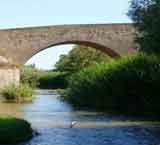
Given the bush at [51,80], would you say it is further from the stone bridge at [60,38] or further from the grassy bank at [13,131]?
the grassy bank at [13,131]

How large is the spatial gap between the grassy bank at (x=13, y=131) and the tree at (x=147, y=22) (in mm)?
7438

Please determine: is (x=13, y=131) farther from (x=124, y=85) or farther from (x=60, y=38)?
(x=60, y=38)

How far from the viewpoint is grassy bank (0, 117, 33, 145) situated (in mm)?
14195

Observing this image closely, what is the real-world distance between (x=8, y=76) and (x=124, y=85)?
14.8m

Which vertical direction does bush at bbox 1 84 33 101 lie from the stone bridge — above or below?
below

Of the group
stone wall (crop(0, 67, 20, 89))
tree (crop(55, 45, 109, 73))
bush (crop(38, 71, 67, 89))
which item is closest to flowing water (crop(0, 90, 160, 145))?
stone wall (crop(0, 67, 20, 89))

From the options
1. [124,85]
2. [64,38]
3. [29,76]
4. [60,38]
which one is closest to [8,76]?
[29,76]

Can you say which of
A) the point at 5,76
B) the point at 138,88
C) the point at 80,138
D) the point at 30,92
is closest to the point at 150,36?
the point at 138,88

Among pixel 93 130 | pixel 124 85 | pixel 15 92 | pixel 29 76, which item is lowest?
pixel 93 130

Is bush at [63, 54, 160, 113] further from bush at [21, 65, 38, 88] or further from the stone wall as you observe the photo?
bush at [21, 65, 38, 88]

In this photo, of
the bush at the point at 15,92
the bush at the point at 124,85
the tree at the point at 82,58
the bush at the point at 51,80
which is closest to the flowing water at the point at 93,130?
the bush at the point at 124,85

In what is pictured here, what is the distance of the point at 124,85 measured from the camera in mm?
25828

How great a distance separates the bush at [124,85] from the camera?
2428cm

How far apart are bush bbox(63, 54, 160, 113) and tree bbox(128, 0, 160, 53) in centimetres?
171
